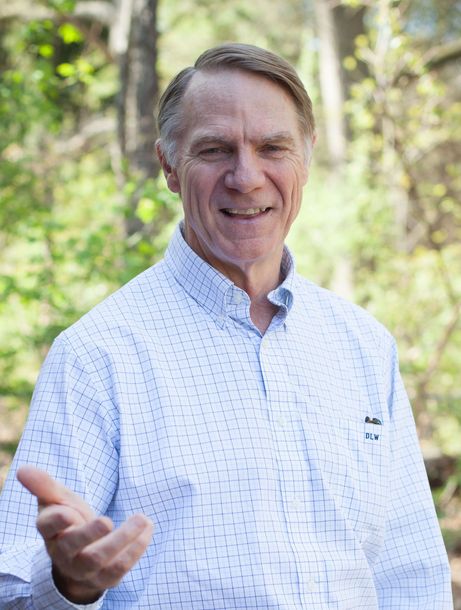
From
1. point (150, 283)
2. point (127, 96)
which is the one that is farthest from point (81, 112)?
point (150, 283)

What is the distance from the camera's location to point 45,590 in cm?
157

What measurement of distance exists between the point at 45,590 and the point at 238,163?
1.05 meters

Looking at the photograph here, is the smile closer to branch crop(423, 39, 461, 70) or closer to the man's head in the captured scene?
the man's head

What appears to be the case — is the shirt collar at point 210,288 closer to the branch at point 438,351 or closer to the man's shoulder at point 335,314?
the man's shoulder at point 335,314

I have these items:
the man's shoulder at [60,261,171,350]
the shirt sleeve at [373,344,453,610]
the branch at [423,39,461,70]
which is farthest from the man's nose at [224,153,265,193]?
the branch at [423,39,461,70]

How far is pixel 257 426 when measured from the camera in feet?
6.33

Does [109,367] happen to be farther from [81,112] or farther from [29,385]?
[81,112]

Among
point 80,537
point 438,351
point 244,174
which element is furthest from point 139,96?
point 80,537

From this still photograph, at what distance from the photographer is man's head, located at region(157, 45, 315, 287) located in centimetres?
204

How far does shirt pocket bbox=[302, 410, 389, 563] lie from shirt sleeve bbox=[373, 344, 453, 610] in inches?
3.1

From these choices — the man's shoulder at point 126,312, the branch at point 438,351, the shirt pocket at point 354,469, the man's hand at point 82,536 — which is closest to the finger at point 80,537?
the man's hand at point 82,536

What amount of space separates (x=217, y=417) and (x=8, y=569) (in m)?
0.54

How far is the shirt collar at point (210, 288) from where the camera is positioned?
2.07 metres

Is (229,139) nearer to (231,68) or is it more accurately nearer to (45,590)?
(231,68)
